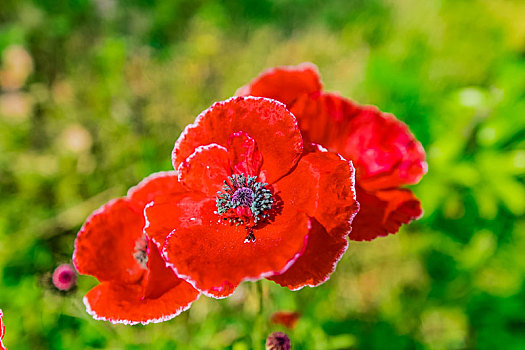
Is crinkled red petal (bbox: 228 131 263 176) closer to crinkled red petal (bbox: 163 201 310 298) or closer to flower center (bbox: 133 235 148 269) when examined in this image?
crinkled red petal (bbox: 163 201 310 298)

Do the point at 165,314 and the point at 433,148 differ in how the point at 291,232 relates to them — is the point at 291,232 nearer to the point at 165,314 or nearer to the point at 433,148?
the point at 165,314

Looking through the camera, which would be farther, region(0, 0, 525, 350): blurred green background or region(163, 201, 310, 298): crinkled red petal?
region(0, 0, 525, 350): blurred green background

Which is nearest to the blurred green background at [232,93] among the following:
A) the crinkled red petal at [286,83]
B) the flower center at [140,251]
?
the flower center at [140,251]

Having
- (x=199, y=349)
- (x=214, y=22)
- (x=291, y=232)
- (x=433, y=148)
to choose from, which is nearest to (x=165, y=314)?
(x=291, y=232)

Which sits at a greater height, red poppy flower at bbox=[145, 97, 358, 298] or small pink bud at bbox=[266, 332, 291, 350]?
red poppy flower at bbox=[145, 97, 358, 298]

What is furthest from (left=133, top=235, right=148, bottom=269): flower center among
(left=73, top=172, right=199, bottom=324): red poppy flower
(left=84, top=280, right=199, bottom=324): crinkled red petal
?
(left=84, top=280, right=199, bottom=324): crinkled red petal

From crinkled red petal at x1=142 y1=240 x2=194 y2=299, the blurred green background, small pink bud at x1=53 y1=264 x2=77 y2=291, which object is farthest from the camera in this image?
the blurred green background

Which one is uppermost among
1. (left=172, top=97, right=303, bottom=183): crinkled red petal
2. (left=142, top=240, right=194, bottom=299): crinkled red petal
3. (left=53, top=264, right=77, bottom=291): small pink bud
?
(left=172, top=97, right=303, bottom=183): crinkled red petal
